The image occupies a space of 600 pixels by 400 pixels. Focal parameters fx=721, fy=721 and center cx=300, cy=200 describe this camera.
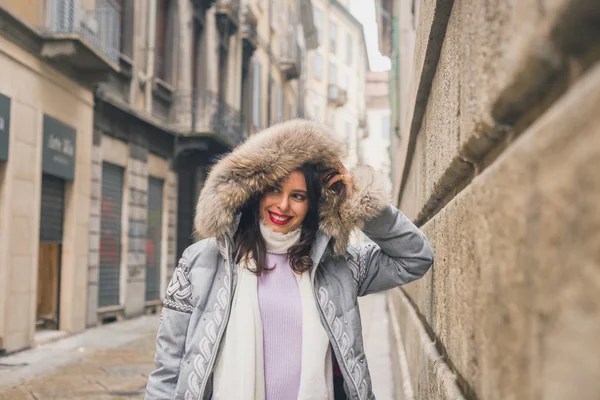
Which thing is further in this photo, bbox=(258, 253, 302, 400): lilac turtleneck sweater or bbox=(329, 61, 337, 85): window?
bbox=(329, 61, 337, 85): window

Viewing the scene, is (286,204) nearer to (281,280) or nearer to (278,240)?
(278,240)

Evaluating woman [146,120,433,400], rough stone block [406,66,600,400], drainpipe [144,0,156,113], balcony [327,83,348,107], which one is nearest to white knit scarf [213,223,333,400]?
woman [146,120,433,400]

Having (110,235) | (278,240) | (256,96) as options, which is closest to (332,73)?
(256,96)

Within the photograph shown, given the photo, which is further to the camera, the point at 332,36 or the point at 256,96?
the point at 332,36

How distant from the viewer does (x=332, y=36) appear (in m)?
47.0

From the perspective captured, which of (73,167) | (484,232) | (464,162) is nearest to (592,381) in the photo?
(484,232)

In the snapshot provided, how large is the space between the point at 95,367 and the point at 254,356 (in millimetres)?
5784

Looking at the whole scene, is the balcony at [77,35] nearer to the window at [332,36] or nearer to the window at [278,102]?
the window at [278,102]

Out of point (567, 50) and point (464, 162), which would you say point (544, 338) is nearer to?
point (567, 50)

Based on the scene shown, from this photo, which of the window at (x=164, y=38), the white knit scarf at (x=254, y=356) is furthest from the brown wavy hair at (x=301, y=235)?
the window at (x=164, y=38)

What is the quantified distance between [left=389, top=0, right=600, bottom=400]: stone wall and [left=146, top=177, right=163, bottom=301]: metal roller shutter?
12818 millimetres

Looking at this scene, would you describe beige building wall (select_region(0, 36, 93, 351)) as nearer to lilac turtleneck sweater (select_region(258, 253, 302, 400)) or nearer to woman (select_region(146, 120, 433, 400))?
woman (select_region(146, 120, 433, 400))

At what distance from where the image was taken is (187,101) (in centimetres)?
1585

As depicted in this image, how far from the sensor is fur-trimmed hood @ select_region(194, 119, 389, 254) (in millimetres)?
2465
